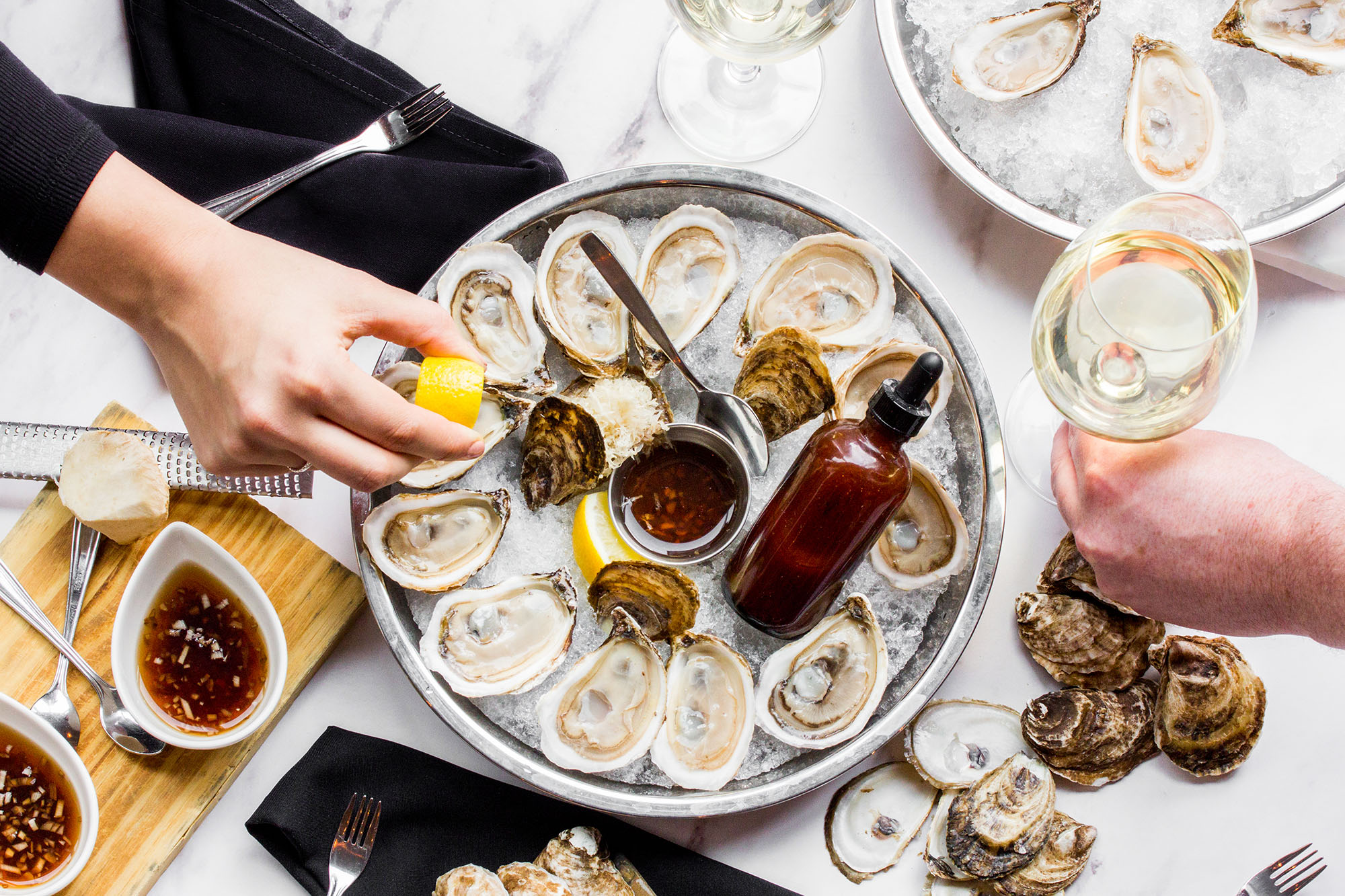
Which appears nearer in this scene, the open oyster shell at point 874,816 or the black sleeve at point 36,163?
the black sleeve at point 36,163

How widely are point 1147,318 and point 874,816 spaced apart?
0.91 m

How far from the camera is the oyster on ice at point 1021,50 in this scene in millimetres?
1458

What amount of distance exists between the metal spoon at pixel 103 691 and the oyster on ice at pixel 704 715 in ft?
2.73

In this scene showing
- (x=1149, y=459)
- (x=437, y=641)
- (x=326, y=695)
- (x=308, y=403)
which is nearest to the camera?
(x=308, y=403)

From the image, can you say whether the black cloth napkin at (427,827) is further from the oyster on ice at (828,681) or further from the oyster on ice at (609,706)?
the oyster on ice at (828,681)

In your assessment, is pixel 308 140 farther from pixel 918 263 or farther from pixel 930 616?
pixel 930 616

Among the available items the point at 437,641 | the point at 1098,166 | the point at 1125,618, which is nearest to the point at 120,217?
the point at 437,641

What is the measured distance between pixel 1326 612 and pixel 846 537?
593mm

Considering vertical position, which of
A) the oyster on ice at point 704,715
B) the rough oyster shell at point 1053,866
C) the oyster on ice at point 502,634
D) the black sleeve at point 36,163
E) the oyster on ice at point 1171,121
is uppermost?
the black sleeve at point 36,163

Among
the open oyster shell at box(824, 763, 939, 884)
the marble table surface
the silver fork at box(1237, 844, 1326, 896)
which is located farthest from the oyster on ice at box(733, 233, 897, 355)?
the silver fork at box(1237, 844, 1326, 896)

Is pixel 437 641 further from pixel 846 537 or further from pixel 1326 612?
pixel 1326 612

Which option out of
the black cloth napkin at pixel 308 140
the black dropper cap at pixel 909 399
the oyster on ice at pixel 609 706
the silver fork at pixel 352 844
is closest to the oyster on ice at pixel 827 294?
the black dropper cap at pixel 909 399

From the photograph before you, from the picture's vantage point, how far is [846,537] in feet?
4.21

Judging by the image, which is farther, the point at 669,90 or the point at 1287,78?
the point at 669,90
